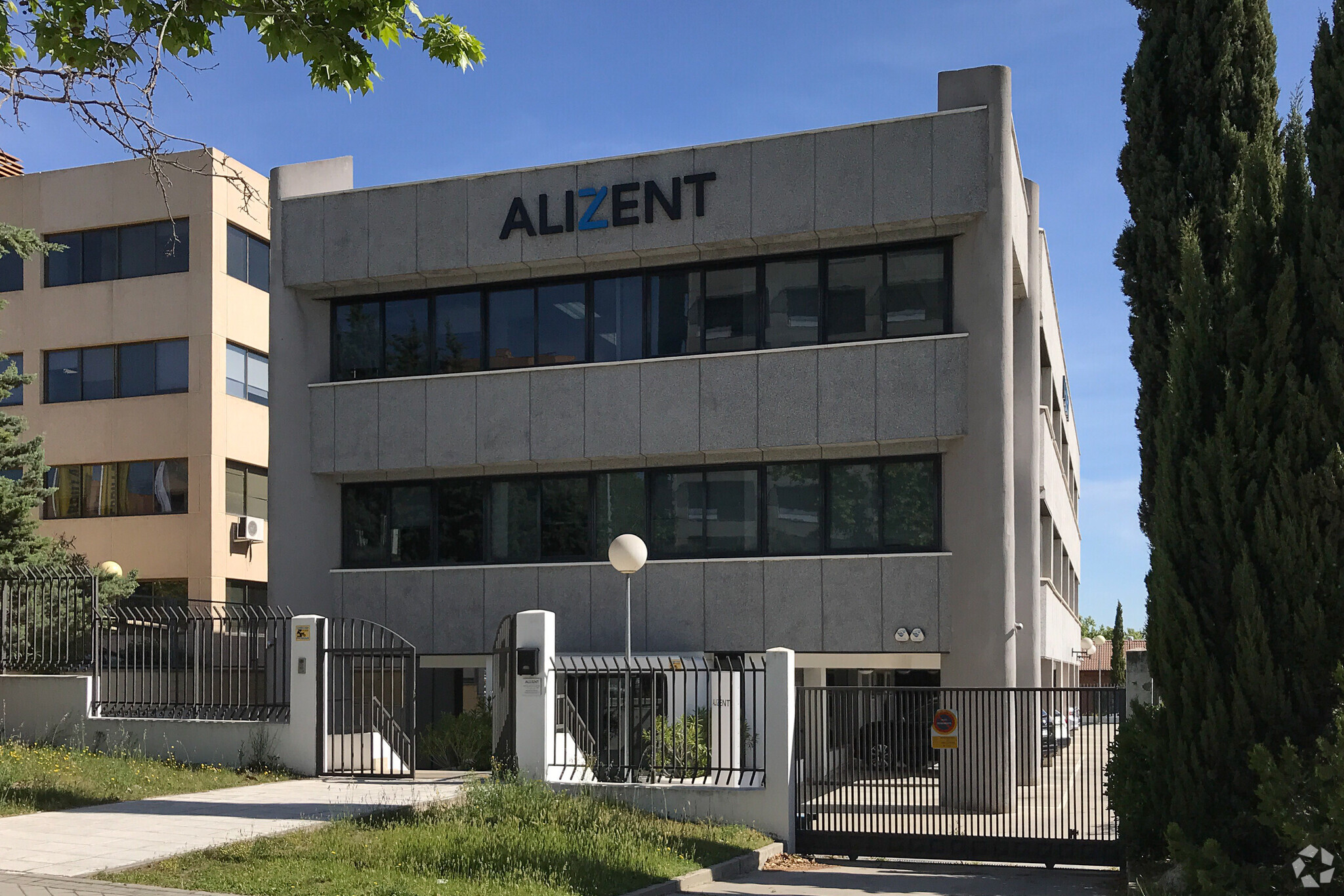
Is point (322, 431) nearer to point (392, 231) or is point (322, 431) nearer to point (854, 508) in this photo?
point (392, 231)

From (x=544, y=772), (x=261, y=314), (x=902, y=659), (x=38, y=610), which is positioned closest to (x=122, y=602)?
(x=38, y=610)

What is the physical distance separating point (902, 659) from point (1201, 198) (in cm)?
809

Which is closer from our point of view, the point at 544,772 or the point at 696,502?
the point at 544,772

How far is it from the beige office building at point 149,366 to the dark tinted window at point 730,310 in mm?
16385

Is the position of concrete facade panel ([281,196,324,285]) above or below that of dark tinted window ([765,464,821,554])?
above

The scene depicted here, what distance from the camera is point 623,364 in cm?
2250

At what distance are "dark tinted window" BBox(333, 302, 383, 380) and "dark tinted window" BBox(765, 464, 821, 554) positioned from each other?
23.7 ft

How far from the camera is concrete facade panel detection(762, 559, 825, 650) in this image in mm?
21219

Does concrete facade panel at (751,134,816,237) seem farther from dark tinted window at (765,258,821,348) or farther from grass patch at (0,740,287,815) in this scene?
grass patch at (0,740,287,815)

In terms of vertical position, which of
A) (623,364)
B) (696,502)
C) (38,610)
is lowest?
(38,610)

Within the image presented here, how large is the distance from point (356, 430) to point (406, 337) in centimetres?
177

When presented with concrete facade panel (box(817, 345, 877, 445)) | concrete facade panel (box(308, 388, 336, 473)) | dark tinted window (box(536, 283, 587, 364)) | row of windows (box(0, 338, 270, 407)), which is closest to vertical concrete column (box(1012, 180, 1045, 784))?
concrete facade panel (box(817, 345, 877, 445))

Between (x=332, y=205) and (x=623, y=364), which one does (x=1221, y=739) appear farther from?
(x=332, y=205)

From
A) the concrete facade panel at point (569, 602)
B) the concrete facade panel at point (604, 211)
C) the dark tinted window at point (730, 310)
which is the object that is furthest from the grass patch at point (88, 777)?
the concrete facade panel at point (604, 211)
